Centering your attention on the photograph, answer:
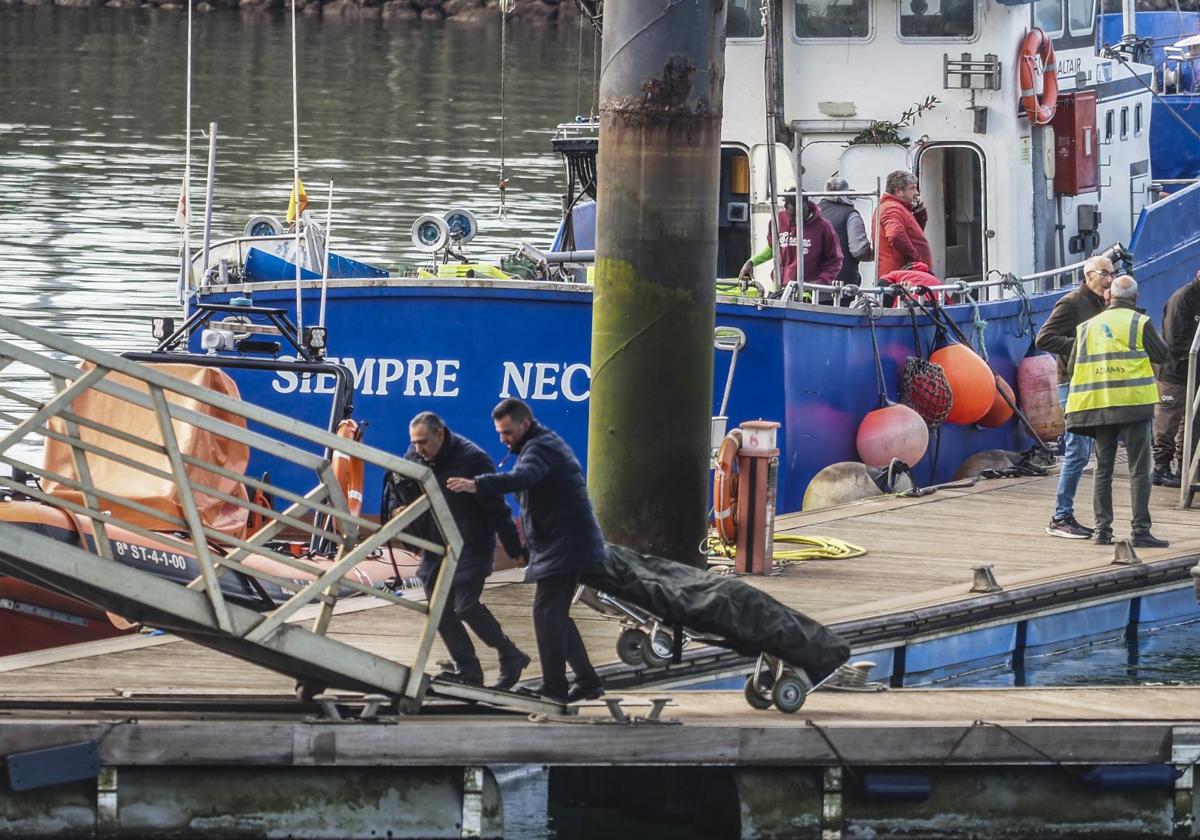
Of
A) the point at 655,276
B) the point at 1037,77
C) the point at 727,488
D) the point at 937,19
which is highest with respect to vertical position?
the point at 937,19

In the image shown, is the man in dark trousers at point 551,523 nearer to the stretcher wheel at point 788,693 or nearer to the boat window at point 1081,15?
the stretcher wheel at point 788,693

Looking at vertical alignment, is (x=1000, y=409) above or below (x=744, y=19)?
below

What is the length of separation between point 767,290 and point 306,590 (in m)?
7.80

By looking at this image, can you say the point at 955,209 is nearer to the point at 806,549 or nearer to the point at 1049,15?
the point at 1049,15

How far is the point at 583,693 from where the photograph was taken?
345 inches

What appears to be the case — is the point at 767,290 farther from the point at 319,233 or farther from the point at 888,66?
the point at 319,233

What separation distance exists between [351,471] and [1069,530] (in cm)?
440

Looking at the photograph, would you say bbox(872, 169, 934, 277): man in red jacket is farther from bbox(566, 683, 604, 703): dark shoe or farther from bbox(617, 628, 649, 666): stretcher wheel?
bbox(566, 683, 604, 703): dark shoe

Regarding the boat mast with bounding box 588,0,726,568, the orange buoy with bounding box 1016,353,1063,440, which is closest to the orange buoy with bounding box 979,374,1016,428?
the orange buoy with bounding box 1016,353,1063,440

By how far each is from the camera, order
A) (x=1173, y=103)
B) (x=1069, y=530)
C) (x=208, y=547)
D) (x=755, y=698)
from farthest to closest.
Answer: (x=1173, y=103), (x=1069, y=530), (x=755, y=698), (x=208, y=547)

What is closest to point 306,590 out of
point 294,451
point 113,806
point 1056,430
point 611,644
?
point 294,451

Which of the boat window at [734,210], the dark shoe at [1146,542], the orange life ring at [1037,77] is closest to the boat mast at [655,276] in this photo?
the dark shoe at [1146,542]

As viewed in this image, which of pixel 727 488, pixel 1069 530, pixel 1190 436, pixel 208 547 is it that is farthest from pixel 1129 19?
pixel 208 547

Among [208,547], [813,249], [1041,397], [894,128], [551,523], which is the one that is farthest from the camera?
[1041,397]
